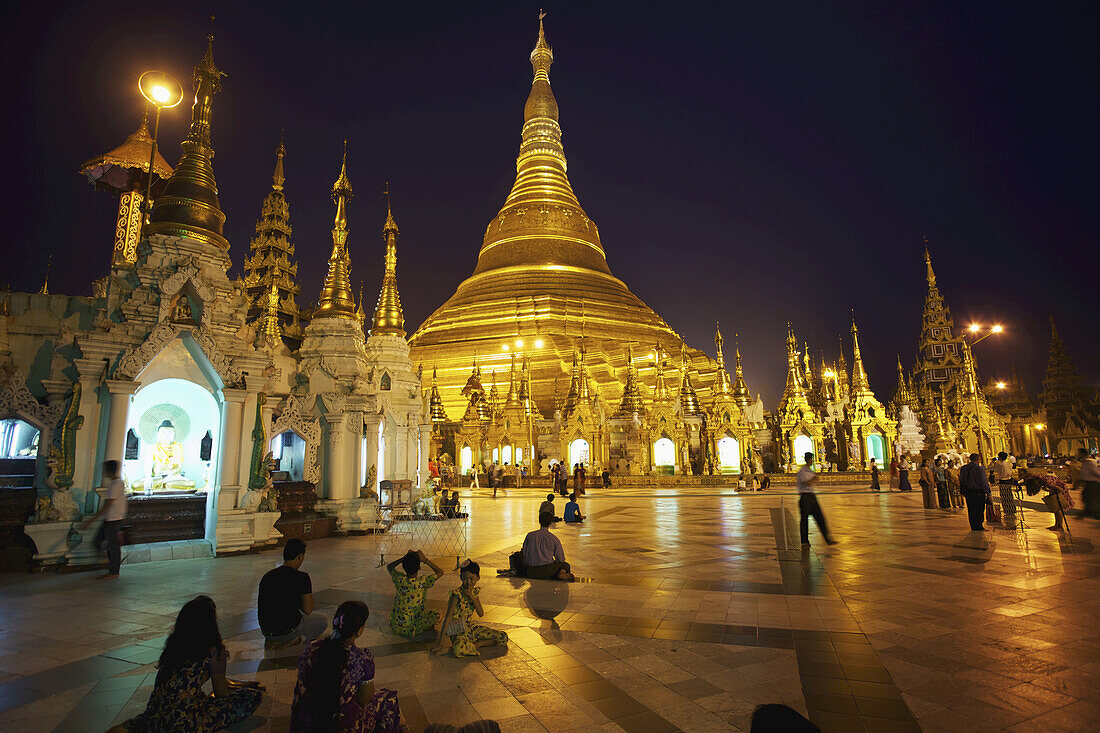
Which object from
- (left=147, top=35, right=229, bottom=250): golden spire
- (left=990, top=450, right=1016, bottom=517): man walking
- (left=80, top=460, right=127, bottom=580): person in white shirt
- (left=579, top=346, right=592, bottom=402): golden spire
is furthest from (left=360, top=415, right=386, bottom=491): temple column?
(left=579, top=346, right=592, bottom=402): golden spire

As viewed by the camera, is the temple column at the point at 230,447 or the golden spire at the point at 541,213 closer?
the temple column at the point at 230,447

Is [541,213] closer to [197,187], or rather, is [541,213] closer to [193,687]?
[197,187]

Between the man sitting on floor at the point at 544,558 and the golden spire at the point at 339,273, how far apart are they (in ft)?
32.3

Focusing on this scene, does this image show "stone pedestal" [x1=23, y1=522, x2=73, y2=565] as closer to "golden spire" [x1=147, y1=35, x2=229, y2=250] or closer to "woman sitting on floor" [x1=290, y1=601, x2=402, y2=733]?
"golden spire" [x1=147, y1=35, x2=229, y2=250]

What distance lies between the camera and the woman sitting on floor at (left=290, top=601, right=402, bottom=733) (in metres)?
3.33

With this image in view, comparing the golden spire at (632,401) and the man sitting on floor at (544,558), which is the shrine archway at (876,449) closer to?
the golden spire at (632,401)

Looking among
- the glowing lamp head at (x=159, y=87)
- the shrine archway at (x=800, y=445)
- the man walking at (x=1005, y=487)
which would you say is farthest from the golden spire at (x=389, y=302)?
the shrine archway at (x=800, y=445)

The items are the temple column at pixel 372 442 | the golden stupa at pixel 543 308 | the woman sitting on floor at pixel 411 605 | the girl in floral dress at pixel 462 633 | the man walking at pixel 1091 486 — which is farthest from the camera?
the golden stupa at pixel 543 308

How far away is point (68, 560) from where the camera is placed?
31.0 feet

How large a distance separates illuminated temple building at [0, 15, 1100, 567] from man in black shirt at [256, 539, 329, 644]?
6.37m

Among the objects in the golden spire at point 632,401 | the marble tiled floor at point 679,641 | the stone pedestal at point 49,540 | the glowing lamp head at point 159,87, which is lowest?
the marble tiled floor at point 679,641

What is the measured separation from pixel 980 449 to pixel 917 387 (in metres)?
13.0

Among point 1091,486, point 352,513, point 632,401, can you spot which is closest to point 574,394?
point 632,401

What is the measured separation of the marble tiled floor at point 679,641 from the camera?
3.94 metres
